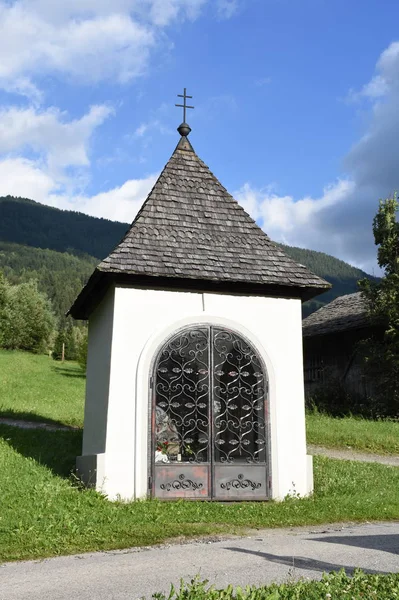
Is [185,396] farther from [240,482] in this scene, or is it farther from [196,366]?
[240,482]

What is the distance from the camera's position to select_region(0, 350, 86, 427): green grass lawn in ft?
63.9

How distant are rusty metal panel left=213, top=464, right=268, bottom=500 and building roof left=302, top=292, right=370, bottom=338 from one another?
1269cm

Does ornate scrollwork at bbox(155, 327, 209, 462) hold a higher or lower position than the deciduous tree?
lower

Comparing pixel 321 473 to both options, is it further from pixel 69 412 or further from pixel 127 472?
pixel 69 412

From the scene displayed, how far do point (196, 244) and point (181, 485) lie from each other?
4.10 metres

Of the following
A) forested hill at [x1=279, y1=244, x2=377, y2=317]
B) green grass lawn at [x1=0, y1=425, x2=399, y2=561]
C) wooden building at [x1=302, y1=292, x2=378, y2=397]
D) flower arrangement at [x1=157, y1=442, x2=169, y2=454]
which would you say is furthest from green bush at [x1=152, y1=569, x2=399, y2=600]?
forested hill at [x1=279, y1=244, x2=377, y2=317]

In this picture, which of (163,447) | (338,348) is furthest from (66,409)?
(163,447)

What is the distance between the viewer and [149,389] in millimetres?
9930

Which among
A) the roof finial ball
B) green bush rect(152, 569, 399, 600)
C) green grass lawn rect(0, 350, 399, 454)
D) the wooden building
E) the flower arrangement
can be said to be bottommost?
green bush rect(152, 569, 399, 600)

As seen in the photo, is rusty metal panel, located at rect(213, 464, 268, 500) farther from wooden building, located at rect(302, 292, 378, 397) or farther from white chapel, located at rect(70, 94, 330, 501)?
wooden building, located at rect(302, 292, 378, 397)

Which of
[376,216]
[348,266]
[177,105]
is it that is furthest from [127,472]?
[348,266]

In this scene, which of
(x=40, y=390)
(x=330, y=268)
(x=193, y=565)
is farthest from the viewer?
(x=330, y=268)

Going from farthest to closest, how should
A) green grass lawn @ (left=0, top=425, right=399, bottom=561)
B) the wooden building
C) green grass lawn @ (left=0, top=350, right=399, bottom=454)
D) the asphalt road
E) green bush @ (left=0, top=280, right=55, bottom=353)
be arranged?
green bush @ (left=0, top=280, right=55, bottom=353), the wooden building, green grass lawn @ (left=0, top=350, right=399, bottom=454), green grass lawn @ (left=0, top=425, right=399, bottom=561), the asphalt road

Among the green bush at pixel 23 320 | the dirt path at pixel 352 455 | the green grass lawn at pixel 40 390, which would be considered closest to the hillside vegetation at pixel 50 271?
the green bush at pixel 23 320
